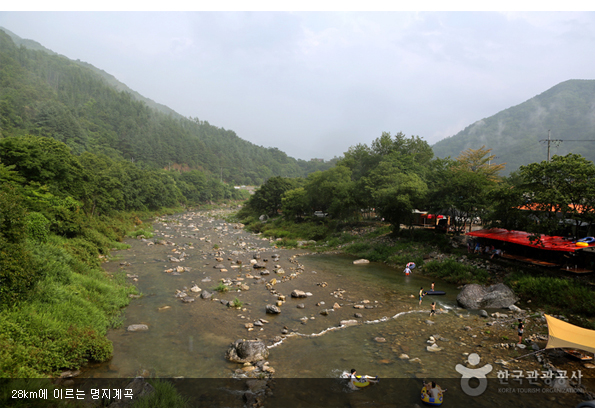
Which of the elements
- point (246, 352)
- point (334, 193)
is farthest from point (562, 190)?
point (334, 193)

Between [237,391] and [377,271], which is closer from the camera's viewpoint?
[237,391]

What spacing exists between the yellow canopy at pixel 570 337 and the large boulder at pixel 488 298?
18.6 ft

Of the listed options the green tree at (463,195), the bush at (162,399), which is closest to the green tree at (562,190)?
the green tree at (463,195)

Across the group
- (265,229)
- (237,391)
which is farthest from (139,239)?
(237,391)

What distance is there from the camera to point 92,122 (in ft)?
323

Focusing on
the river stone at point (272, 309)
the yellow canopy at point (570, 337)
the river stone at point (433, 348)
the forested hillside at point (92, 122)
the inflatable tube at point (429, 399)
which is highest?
the forested hillside at point (92, 122)

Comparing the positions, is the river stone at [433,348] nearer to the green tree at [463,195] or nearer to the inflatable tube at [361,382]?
the inflatable tube at [361,382]

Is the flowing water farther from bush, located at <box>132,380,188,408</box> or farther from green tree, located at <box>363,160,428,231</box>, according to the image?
green tree, located at <box>363,160,428,231</box>

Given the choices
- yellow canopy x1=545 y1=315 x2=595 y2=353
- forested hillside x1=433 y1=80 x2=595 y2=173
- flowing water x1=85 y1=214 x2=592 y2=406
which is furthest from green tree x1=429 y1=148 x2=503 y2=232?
forested hillside x1=433 y1=80 x2=595 y2=173

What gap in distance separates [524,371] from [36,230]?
2304cm

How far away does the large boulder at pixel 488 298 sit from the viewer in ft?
52.2

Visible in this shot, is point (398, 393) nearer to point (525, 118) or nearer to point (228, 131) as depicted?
point (525, 118)

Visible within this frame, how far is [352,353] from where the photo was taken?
36.3 feet

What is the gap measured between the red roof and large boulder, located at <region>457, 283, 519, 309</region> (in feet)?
11.2
